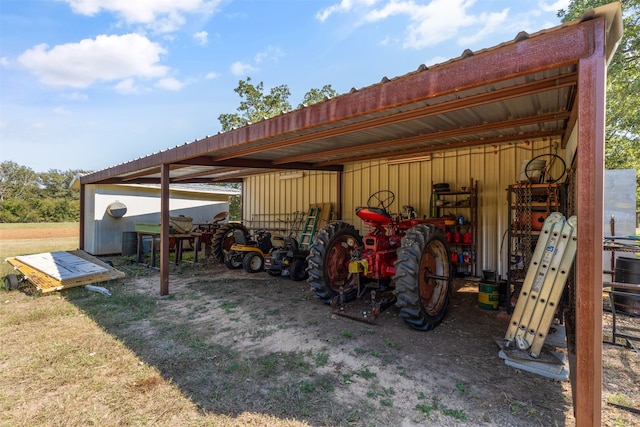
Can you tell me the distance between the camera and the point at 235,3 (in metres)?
6.96

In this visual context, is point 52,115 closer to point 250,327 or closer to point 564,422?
point 250,327

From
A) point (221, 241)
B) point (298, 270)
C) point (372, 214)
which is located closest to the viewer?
point (372, 214)

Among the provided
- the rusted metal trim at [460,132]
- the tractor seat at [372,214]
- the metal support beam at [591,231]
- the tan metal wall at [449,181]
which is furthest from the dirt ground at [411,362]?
the rusted metal trim at [460,132]

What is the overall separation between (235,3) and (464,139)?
229 inches

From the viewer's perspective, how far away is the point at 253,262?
7.47 m

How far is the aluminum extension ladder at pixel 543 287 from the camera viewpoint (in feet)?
9.09

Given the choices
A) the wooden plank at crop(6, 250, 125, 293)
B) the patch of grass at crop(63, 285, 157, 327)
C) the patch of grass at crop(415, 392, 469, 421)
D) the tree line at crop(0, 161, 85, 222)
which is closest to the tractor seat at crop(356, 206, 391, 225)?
the patch of grass at crop(415, 392, 469, 421)

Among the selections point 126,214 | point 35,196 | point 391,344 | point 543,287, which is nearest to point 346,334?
point 391,344

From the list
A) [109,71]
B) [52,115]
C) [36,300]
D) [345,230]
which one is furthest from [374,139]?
[52,115]

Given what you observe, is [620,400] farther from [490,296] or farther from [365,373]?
[490,296]

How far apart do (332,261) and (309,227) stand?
425 cm

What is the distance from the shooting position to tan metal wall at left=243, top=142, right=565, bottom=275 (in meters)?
5.96

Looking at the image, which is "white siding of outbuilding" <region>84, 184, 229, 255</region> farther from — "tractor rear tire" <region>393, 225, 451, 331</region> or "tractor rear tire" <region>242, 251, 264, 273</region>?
"tractor rear tire" <region>393, 225, 451, 331</region>

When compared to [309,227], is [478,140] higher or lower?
higher
